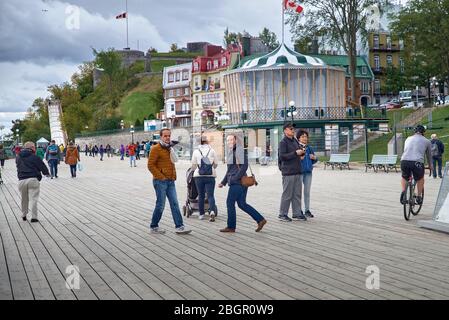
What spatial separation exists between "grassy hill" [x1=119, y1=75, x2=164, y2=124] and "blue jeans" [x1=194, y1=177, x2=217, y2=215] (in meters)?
103

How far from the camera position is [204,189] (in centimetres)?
1373

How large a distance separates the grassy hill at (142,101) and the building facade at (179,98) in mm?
11955

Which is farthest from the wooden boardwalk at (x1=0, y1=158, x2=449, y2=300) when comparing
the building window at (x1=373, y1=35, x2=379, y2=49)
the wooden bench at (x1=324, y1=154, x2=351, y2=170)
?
the building window at (x1=373, y1=35, x2=379, y2=49)

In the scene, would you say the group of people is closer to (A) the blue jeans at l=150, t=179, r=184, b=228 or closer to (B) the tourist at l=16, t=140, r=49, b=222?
(A) the blue jeans at l=150, t=179, r=184, b=228

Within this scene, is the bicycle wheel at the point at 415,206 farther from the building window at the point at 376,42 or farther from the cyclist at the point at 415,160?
the building window at the point at 376,42

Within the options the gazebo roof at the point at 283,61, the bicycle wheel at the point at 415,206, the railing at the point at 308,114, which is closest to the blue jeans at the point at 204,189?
the bicycle wheel at the point at 415,206

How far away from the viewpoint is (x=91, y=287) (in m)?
7.32

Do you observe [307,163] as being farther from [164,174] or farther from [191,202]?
[164,174]

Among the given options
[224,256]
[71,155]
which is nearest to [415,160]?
[224,256]

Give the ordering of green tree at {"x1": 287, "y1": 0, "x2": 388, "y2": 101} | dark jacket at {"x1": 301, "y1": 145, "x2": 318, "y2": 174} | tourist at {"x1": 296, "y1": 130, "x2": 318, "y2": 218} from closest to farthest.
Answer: tourist at {"x1": 296, "y1": 130, "x2": 318, "y2": 218}, dark jacket at {"x1": 301, "y1": 145, "x2": 318, "y2": 174}, green tree at {"x1": 287, "y1": 0, "x2": 388, "y2": 101}

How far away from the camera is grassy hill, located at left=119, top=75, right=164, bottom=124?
119m
